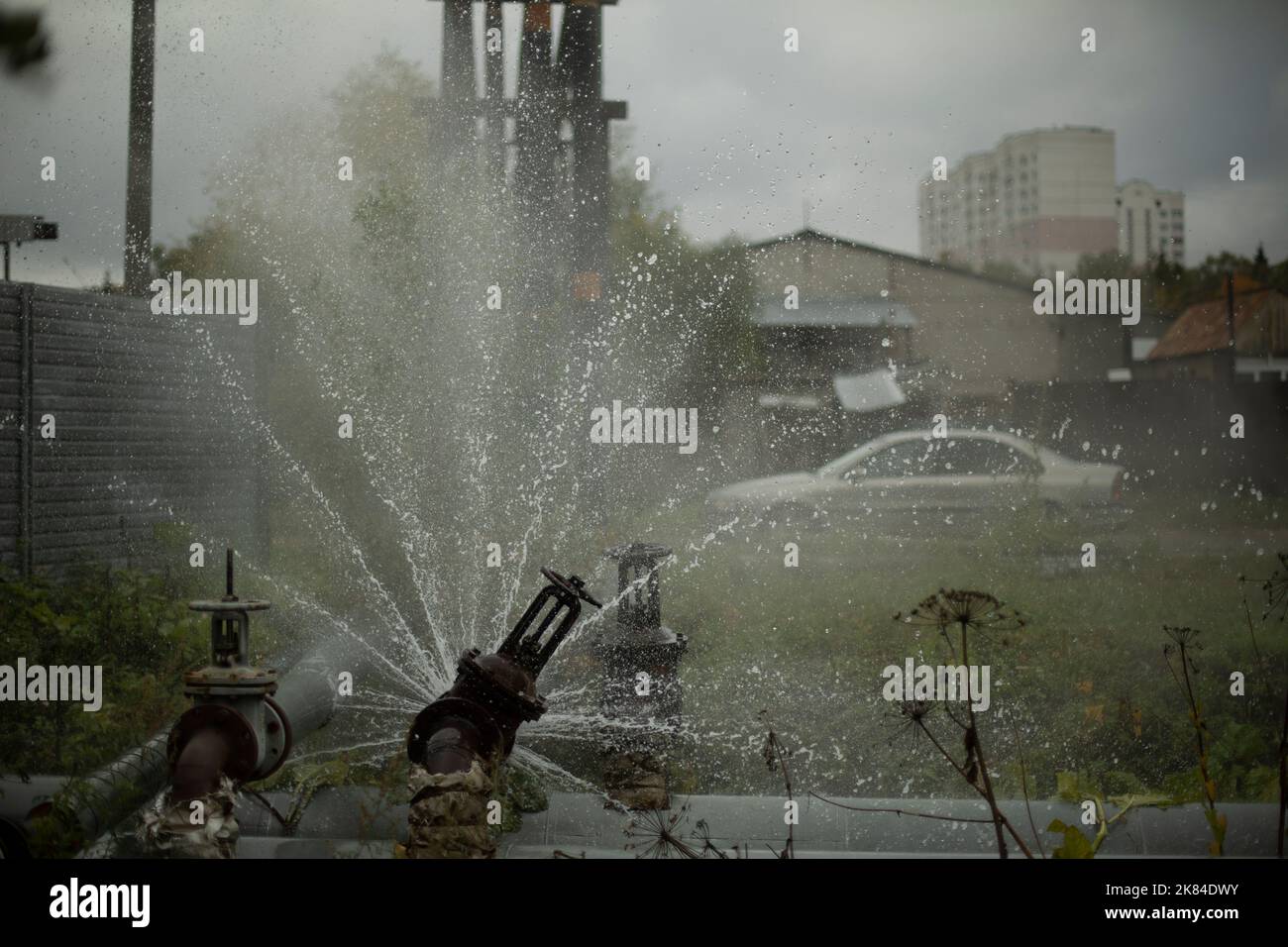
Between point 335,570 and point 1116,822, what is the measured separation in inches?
109

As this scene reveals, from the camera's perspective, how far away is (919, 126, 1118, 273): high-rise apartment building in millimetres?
3721

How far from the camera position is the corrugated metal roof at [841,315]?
3.86 meters

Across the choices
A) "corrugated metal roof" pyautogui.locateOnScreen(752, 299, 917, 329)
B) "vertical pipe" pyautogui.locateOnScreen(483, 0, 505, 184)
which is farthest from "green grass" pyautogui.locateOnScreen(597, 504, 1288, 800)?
"vertical pipe" pyautogui.locateOnScreen(483, 0, 505, 184)

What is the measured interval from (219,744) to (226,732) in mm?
37

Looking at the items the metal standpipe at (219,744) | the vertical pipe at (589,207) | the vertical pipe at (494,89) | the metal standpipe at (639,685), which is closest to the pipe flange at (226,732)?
the metal standpipe at (219,744)

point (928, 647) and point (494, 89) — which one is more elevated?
point (494, 89)

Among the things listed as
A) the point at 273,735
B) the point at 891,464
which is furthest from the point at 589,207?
the point at 273,735

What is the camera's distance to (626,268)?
385cm

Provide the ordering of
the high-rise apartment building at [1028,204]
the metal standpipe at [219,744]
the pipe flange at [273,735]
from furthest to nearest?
1. the high-rise apartment building at [1028,204]
2. the pipe flange at [273,735]
3. the metal standpipe at [219,744]

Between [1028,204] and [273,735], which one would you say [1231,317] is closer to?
[1028,204]

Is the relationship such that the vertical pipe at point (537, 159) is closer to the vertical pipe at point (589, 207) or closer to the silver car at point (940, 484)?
the vertical pipe at point (589, 207)

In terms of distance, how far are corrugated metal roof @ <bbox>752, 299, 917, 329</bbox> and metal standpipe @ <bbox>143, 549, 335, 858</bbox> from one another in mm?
1974

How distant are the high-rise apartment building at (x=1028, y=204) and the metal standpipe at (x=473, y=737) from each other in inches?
71.3

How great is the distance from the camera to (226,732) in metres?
3.09
